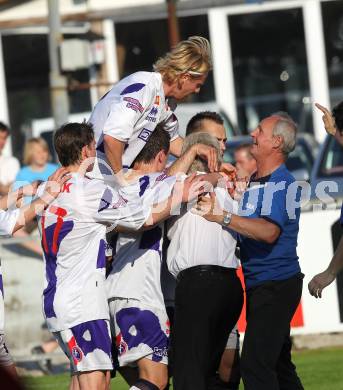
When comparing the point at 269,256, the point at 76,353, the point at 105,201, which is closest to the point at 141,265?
the point at 105,201

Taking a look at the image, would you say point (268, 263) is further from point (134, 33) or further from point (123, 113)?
point (134, 33)

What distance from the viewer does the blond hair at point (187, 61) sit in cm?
784

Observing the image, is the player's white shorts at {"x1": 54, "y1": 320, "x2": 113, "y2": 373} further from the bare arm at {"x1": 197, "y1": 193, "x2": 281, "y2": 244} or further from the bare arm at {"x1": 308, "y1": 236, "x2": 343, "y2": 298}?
the bare arm at {"x1": 308, "y1": 236, "x2": 343, "y2": 298}

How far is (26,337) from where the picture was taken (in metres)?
12.1

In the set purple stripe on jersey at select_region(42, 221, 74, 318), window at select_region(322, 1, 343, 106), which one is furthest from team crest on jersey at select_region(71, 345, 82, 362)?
window at select_region(322, 1, 343, 106)

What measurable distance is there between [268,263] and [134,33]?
52.7ft

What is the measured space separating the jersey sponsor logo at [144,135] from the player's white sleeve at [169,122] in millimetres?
272

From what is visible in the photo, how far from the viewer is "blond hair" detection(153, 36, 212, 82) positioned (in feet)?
25.7

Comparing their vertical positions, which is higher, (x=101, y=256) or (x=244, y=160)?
(x=244, y=160)

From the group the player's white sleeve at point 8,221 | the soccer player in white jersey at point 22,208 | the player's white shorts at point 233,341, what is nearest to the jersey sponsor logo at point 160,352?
the player's white shorts at point 233,341

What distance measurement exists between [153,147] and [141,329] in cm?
116

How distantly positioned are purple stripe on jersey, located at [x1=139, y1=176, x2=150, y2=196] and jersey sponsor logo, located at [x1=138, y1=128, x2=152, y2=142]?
338mm

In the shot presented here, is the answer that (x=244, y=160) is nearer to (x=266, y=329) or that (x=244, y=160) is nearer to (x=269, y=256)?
(x=269, y=256)

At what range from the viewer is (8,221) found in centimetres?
761
